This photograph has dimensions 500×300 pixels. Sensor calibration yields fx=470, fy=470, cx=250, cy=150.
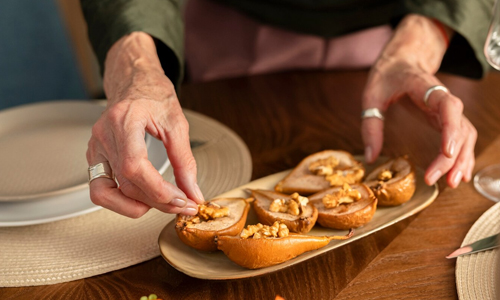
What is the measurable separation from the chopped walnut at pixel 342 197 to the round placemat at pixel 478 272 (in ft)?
0.46

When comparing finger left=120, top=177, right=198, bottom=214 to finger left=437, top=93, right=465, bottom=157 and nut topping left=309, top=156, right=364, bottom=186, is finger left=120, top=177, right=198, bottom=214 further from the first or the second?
finger left=437, top=93, right=465, bottom=157

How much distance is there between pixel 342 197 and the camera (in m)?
0.60

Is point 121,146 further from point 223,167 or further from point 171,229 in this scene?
point 223,167

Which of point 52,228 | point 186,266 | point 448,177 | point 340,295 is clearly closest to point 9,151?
point 52,228

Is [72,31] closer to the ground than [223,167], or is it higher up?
closer to the ground

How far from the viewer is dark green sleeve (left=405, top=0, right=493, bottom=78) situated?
85 centimetres

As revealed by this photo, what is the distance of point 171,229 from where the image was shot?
1.92 ft

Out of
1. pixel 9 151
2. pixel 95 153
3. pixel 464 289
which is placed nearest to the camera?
pixel 464 289

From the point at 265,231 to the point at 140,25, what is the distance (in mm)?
443

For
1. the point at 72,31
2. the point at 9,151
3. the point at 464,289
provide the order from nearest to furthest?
1. the point at 464,289
2. the point at 9,151
3. the point at 72,31

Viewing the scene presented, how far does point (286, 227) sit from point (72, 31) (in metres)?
2.08

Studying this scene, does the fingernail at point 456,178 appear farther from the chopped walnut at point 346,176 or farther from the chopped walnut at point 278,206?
the chopped walnut at point 278,206

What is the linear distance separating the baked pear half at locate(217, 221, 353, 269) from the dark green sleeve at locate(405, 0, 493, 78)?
54cm

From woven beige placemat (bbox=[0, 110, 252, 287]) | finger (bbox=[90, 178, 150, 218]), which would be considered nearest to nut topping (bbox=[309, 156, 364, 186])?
woven beige placemat (bbox=[0, 110, 252, 287])
